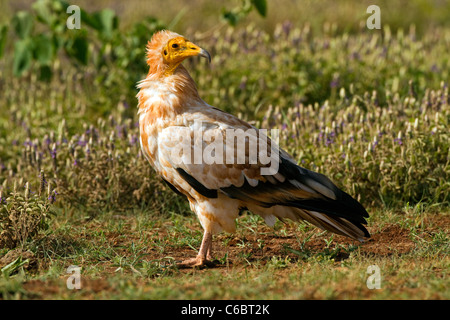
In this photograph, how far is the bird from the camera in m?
4.73

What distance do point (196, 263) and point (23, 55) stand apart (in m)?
4.41

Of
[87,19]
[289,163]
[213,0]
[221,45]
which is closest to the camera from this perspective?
[289,163]

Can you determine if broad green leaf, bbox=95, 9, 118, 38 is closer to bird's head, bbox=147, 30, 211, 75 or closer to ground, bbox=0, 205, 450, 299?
ground, bbox=0, 205, 450, 299

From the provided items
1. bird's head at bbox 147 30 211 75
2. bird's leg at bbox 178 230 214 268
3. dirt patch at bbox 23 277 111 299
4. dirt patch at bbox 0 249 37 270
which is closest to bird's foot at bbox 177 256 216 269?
bird's leg at bbox 178 230 214 268

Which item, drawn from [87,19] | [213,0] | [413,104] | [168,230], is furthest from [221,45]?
[213,0]

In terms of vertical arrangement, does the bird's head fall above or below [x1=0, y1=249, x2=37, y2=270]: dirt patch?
above

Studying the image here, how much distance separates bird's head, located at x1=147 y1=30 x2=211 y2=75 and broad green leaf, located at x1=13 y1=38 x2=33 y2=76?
3357 mm

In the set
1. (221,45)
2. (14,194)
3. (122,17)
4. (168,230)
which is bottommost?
(168,230)

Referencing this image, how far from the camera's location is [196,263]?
4910mm

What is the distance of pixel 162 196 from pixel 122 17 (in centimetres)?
757

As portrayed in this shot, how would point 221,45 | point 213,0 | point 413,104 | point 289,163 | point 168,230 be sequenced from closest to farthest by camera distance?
point 289,163 → point 168,230 → point 413,104 → point 221,45 → point 213,0

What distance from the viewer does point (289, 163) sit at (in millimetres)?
4934

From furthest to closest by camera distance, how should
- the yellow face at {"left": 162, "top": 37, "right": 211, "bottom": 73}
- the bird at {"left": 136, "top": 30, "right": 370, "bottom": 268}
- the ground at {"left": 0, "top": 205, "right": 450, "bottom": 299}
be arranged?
the yellow face at {"left": 162, "top": 37, "right": 211, "bottom": 73} < the bird at {"left": 136, "top": 30, "right": 370, "bottom": 268} < the ground at {"left": 0, "top": 205, "right": 450, "bottom": 299}

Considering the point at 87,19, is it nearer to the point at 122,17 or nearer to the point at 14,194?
the point at 14,194
